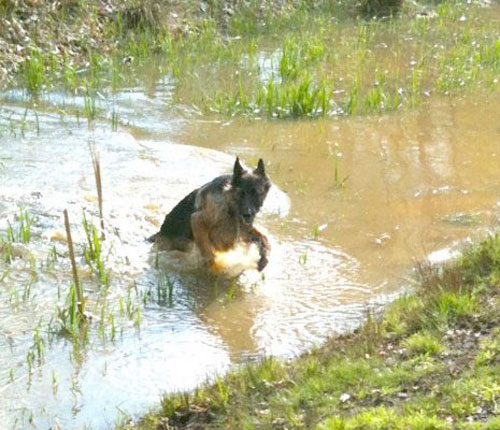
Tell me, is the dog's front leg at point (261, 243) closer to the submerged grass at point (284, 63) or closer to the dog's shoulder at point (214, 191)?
the dog's shoulder at point (214, 191)

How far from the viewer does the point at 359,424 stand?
574 centimetres

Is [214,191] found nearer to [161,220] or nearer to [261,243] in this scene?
[261,243]

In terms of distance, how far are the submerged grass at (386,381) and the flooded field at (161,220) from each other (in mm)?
596

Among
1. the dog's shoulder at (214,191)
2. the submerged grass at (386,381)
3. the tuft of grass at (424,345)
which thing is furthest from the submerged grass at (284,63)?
the tuft of grass at (424,345)

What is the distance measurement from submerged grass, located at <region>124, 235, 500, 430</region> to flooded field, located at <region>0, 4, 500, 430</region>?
1.95 ft

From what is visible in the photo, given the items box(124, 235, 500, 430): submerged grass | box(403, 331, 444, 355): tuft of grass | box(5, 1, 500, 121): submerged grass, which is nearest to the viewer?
box(124, 235, 500, 430): submerged grass

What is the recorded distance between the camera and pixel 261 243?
973cm

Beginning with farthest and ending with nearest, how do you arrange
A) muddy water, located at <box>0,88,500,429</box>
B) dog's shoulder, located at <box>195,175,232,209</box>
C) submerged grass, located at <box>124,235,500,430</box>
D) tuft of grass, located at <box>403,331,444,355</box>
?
1. dog's shoulder, located at <box>195,175,232,209</box>
2. muddy water, located at <box>0,88,500,429</box>
3. tuft of grass, located at <box>403,331,444,355</box>
4. submerged grass, located at <box>124,235,500,430</box>

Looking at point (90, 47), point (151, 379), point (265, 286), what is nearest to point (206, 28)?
point (90, 47)

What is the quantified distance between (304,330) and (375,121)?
20.2 feet

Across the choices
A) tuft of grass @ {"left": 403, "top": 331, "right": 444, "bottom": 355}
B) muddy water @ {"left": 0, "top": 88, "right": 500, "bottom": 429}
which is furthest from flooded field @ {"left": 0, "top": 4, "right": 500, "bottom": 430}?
tuft of grass @ {"left": 403, "top": 331, "right": 444, "bottom": 355}

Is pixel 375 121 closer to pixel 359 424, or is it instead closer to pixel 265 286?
pixel 265 286

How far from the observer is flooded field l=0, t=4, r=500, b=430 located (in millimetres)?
7863

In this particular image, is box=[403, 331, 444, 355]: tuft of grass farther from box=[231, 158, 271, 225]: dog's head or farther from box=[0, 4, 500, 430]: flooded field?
box=[231, 158, 271, 225]: dog's head
